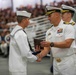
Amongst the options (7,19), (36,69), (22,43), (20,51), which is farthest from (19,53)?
(7,19)

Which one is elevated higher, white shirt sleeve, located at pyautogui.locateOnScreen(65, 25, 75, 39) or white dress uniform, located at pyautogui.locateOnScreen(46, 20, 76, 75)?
white shirt sleeve, located at pyautogui.locateOnScreen(65, 25, 75, 39)

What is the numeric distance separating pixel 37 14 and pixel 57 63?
765cm

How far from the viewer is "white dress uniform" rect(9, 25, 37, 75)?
2904mm

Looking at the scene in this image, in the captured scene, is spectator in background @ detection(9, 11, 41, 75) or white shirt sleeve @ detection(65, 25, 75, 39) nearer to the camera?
white shirt sleeve @ detection(65, 25, 75, 39)

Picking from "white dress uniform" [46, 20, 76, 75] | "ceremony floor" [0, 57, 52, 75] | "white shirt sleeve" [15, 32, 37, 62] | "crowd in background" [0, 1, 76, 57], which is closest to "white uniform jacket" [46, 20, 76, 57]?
"white dress uniform" [46, 20, 76, 75]

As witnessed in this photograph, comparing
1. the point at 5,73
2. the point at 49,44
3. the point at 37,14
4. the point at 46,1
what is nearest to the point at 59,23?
the point at 49,44

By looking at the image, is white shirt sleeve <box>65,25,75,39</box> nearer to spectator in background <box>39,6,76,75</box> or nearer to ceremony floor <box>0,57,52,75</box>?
spectator in background <box>39,6,76,75</box>

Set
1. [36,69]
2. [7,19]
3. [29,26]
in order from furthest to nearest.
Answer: [7,19]
[29,26]
[36,69]

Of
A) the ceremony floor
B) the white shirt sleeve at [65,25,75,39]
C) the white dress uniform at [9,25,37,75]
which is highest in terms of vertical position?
the white shirt sleeve at [65,25,75,39]

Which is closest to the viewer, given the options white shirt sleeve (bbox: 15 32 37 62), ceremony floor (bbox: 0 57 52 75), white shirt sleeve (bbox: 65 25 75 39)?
white shirt sleeve (bbox: 65 25 75 39)

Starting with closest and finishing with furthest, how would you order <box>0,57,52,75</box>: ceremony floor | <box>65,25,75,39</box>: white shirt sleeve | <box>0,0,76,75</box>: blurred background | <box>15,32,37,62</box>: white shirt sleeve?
1. <box>65,25,75,39</box>: white shirt sleeve
2. <box>15,32,37,62</box>: white shirt sleeve
3. <box>0,57,52,75</box>: ceremony floor
4. <box>0,0,76,75</box>: blurred background

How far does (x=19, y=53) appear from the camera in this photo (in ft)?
9.72

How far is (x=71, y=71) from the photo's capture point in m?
2.91

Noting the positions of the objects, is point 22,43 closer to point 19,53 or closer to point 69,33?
point 19,53
